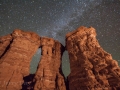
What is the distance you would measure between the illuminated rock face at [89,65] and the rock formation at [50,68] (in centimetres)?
303

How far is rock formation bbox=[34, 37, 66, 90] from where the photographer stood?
846 inches

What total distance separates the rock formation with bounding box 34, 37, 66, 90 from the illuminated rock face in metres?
3.03

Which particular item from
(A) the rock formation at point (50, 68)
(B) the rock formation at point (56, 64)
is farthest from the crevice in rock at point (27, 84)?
(A) the rock formation at point (50, 68)

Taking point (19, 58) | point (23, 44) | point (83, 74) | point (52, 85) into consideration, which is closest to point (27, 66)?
point (19, 58)

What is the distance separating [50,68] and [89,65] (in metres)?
8.63

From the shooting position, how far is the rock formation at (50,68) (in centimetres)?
2148

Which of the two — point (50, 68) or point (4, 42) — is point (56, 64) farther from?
point (4, 42)

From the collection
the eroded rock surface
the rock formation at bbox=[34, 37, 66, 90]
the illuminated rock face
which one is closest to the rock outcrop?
the eroded rock surface

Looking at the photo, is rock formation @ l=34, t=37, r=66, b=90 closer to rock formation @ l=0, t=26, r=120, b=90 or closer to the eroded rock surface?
rock formation @ l=0, t=26, r=120, b=90

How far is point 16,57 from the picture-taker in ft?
80.7

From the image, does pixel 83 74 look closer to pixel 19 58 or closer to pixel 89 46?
pixel 89 46

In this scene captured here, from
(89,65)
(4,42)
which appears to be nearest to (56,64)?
(89,65)

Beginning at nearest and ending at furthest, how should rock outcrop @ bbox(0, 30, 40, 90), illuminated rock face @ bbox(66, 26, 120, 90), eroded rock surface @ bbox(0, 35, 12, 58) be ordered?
illuminated rock face @ bbox(66, 26, 120, 90) → rock outcrop @ bbox(0, 30, 40, 90) → eroded rock surface @ bbox(0, 35, 12, 58)

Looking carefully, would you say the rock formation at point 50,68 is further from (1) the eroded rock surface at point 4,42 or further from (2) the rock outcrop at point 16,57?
(1) the eroded rock surface at point 4,42
